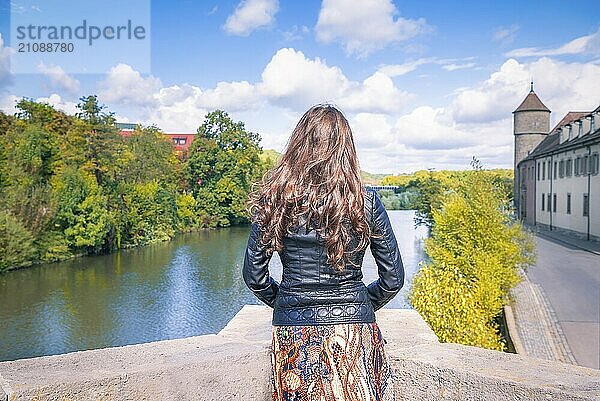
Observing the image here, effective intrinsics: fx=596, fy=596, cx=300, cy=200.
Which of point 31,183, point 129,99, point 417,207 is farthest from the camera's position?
point 129,99

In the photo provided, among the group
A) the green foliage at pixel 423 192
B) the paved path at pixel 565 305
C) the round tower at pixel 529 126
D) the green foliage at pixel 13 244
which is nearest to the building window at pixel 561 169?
the green foliage at pixel 423 192

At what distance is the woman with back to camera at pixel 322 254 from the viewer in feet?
6.15

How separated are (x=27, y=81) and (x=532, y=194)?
32153mm

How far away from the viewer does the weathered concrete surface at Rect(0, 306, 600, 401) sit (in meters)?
1.89

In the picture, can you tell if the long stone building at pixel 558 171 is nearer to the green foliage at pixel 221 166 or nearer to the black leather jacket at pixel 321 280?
the green foliage at pixel 221 166

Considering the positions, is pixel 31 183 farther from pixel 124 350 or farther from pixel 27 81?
pixel 124 350

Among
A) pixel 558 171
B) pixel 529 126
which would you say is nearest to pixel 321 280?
pixel 558 171

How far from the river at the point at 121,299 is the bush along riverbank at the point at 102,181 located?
1.45 m

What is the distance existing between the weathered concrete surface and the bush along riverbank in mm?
23105

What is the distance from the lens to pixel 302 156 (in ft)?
6.21

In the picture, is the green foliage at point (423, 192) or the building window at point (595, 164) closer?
the building window at point (595, 164)

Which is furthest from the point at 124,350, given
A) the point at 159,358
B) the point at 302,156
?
the point at 302,156

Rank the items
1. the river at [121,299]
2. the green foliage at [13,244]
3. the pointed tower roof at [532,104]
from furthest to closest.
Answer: the pointed tower roof at [532,104] → the green foliage at [13,244] → the river at [121,299]

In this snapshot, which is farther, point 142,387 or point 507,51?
point 507,51
